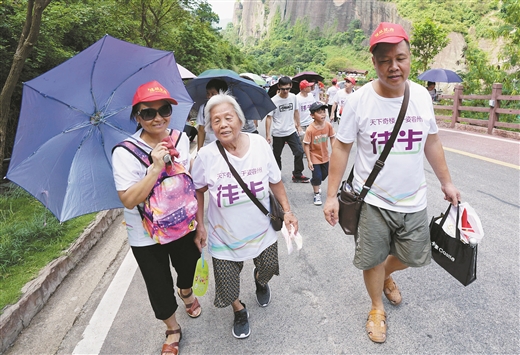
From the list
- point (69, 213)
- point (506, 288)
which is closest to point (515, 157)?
point (506, 288)

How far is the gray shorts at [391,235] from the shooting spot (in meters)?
2.07

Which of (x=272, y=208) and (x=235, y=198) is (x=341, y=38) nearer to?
(x=272, y=208)

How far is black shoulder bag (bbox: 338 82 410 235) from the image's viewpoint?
76.4 inches

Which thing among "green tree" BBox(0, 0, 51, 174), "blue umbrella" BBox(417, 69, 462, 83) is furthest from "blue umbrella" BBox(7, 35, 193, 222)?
"blue umbrella" BBox(417, 69, 462, 83)

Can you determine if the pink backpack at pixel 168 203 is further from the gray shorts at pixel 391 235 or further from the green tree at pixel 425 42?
the green tree at pixel 425 42

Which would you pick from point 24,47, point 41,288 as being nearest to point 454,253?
point 41,288

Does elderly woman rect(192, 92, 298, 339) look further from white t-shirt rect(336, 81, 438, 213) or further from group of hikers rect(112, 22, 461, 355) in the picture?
white t-shirt rect(336, 81, 438, 213)

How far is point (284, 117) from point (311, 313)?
3642 mm

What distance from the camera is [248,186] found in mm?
2062

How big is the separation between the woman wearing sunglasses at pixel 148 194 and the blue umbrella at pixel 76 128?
24 centimetres

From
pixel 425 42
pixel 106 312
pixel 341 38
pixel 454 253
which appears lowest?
pixel 106 312

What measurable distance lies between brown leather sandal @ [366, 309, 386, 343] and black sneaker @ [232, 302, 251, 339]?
0.79 m

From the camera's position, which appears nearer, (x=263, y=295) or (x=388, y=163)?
(x=388, y=163)

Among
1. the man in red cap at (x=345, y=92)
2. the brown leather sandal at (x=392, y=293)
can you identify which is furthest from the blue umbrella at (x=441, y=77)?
the brown leather sandal at (x=392, y=293)
